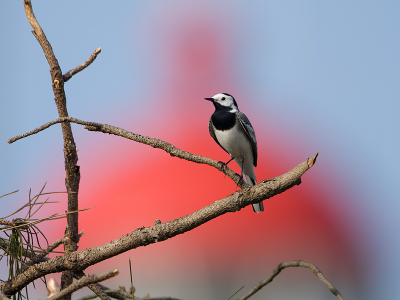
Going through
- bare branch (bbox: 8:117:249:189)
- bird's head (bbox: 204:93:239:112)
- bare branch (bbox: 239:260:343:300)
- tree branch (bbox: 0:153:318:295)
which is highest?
bird's head (bbox: 204:93:239:112)

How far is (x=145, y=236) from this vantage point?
1070mm

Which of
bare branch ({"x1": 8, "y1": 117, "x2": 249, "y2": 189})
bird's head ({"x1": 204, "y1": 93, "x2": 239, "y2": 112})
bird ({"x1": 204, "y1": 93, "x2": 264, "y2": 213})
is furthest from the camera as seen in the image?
bird's head ({"x1": 204, "y1": 93, "x2": 239, "y2": 112})

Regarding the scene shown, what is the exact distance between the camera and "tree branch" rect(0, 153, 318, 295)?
1.06 meters

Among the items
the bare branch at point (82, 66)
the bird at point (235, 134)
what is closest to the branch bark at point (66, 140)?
the bare branch at point (82, 66)

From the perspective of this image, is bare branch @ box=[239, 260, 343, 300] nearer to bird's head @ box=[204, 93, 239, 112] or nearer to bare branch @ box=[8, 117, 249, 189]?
bare branch @ box=[8, 117, 249, 189]

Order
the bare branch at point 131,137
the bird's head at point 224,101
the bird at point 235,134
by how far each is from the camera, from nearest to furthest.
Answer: the bare branch at point 131,137, the bird at point 235,134, the bird's head at point 224,101

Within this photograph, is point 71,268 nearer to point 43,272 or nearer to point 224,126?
point 43,272

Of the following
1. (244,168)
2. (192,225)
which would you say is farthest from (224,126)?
(192,225)

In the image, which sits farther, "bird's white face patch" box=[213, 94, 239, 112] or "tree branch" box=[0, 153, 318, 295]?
"bird's white face patch" box=[213, 94, 239, 112]

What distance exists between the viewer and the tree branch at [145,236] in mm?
1058

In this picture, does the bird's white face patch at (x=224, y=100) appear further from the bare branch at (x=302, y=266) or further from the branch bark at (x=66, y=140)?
the bare branch at (x=302, y=266)

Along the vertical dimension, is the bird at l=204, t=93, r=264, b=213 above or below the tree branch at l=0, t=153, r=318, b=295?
above

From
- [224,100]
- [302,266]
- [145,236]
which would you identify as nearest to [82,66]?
[145,236]

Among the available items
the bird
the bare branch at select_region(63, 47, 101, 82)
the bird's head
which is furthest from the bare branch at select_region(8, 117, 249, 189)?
the bird's head
